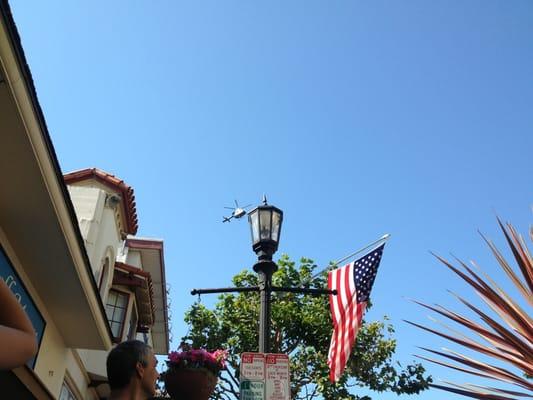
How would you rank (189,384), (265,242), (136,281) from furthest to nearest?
(136,281) < (265,242) < (189,384)

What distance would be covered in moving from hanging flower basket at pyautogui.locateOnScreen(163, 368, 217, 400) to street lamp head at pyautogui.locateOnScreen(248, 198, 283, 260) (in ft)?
11.6

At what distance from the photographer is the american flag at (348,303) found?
7.17 m

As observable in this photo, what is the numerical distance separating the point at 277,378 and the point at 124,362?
114 inches

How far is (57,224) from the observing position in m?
6.71

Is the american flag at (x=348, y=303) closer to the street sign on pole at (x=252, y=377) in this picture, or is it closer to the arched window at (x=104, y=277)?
the street sign on pole at (x=252, y=377)

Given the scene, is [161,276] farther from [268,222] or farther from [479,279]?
[479,279]

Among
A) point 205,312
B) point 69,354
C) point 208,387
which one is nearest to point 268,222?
point 208,387

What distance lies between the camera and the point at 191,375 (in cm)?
243

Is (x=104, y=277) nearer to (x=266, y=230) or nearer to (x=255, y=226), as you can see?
(x=255, y=226)

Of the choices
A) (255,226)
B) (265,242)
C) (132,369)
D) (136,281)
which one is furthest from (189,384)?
(136,281)

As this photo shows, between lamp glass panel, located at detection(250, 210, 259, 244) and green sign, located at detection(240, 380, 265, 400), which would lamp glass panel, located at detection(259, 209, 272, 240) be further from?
green sign, located at detection(240, 380, 265, 400)

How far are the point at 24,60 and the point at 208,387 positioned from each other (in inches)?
141

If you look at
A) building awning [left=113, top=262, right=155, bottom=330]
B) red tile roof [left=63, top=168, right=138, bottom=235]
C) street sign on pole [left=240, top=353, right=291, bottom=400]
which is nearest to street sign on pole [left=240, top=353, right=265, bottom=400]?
street sign on pole [left=240, top=353, right=291, bottom=400]

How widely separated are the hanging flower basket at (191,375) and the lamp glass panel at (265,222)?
11.4 ft
